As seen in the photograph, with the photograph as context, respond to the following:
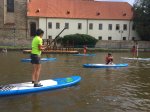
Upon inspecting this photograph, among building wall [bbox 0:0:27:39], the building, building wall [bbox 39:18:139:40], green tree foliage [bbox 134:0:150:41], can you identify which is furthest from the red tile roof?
green tree foliage [bbox 134:0:150:41]

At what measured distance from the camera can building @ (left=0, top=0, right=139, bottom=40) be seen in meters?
83.0

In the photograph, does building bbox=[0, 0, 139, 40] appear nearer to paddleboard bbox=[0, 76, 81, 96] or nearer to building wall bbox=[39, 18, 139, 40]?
building wall bbox=[39, 18, 139, 40]

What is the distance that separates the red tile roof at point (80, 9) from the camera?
85.0 m

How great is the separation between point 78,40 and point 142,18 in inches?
622

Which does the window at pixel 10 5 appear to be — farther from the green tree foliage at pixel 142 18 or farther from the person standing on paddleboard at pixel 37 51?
the person standing on paddleboard at pixel 37 51

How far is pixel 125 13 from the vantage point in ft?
296

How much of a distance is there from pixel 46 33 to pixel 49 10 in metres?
5.39

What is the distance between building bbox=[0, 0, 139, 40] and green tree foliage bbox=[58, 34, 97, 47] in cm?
521

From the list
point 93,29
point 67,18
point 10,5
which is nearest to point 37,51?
point 10,5

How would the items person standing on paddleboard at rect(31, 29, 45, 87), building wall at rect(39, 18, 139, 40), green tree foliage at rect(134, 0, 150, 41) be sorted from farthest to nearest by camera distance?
building wall at rect(39, 18, 139, 40) → green tree foliage at rect(134, 0, 150, 41) → person standing on paddleboard at rect(31, 29, 45, 87)

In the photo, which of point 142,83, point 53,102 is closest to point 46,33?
point 142,83

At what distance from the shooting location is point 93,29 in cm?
8769

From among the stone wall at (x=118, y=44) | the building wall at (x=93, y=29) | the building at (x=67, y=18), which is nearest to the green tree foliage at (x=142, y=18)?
the stone wall at (x=118, y=44)

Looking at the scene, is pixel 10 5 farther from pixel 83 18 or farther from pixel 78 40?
pixel 78 40
